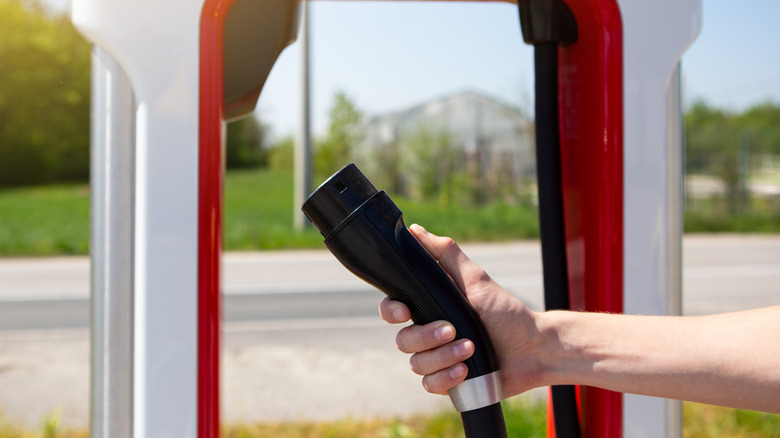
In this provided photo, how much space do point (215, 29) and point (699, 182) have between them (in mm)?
13342

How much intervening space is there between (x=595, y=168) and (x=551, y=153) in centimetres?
11

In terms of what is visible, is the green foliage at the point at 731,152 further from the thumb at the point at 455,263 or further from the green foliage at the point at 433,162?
the thumb at the point at 455,263

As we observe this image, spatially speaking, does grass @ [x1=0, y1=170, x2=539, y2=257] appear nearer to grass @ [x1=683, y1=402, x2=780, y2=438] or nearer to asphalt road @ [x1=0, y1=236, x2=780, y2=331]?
asphalt road @ [x1=0, y1=236, x2=780, y2=331]

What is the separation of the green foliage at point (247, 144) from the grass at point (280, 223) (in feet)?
19.2

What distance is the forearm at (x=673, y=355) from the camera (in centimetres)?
74

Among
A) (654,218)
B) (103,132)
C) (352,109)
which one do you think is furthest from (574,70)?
(352,109)

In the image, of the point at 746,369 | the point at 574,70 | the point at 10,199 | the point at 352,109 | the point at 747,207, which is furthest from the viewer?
the point at 10,199

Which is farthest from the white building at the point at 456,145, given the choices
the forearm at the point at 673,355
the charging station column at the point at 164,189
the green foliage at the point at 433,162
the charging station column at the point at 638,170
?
the charging station column at the point at 164,189

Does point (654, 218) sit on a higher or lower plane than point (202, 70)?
lower

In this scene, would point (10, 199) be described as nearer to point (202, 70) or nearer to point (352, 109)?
point (352, 109)

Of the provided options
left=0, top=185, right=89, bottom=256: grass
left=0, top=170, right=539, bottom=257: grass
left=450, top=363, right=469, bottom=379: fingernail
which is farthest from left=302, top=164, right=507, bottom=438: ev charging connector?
left=0, top=185, right=89, bottom=256: grass

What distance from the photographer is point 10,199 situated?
16016 millimetres

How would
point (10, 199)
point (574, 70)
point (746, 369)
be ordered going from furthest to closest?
point (10, 199)
point (574, 70)
point (746, 369)

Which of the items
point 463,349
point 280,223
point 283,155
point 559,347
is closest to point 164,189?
point 463,349
